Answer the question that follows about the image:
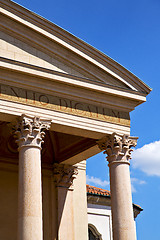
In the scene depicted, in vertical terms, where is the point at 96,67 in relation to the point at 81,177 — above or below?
above

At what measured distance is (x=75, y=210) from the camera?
1136 inches

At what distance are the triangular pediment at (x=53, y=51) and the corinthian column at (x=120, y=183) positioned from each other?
273cm

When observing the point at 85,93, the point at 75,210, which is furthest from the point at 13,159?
the point at 85,93

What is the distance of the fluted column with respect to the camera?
90.7ft

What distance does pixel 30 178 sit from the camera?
21.2 meters

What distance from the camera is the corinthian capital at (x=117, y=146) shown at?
24.2m

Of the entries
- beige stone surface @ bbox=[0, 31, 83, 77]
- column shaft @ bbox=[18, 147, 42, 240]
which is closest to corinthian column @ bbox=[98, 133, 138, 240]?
beige stone surface @ bbox=[0, 31, 83, 77]

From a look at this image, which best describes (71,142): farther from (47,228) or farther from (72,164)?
(47,228)

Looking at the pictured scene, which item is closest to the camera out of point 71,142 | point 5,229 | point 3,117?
point 3,117

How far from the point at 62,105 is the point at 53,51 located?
8.59 ft

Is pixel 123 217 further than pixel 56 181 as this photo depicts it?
No

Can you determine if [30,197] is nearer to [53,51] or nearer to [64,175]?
[53,51]

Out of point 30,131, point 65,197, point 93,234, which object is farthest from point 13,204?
point 93,234

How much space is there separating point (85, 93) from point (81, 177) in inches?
Result: 283
